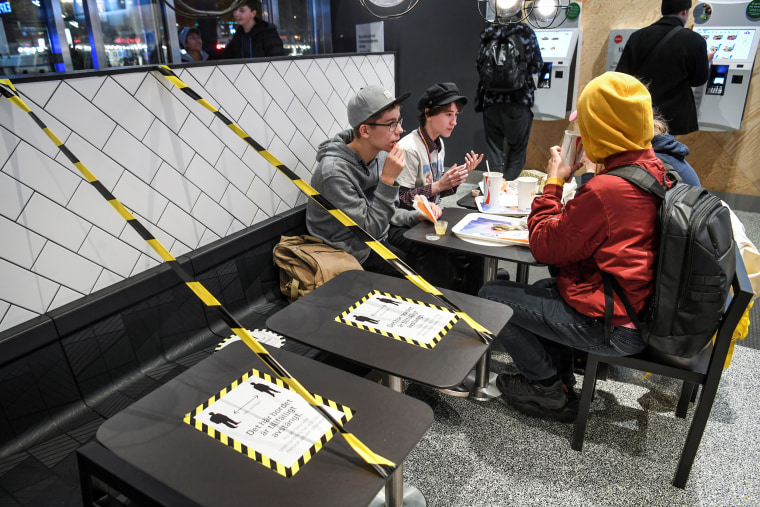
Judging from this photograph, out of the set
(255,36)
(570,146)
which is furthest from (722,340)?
(255,36)

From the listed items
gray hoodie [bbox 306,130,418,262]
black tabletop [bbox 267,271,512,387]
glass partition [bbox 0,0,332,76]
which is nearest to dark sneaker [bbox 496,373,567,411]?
black tabletop [bbox 267,271,512,387]

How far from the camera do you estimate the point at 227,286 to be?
2.49 metres

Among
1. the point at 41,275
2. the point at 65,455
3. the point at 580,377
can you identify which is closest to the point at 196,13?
the point at 41,275

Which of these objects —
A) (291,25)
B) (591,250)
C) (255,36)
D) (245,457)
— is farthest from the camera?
(291,25)

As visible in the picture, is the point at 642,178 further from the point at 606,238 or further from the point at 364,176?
the point at 364,176

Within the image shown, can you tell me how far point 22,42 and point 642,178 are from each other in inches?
183

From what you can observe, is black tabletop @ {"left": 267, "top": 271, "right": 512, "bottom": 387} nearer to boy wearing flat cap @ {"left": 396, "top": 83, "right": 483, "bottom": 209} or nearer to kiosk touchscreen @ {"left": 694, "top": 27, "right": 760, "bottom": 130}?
boy wearing flat cap @ {"left": 396, "top": 83, "right": 483, "bottom": 209}

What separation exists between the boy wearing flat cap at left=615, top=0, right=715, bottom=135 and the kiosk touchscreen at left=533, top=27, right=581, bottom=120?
76cm

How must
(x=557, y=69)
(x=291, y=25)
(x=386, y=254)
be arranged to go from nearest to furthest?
(x=386, y=254), (x=557, y=69), (x=291, y=25)

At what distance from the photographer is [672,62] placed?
13.0 ft

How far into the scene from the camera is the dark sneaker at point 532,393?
2207mm

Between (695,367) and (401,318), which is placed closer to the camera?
(401,318)

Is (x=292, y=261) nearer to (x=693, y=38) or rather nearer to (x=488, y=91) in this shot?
(x=488, y=91)

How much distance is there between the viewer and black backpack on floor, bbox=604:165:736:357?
1598 mm
